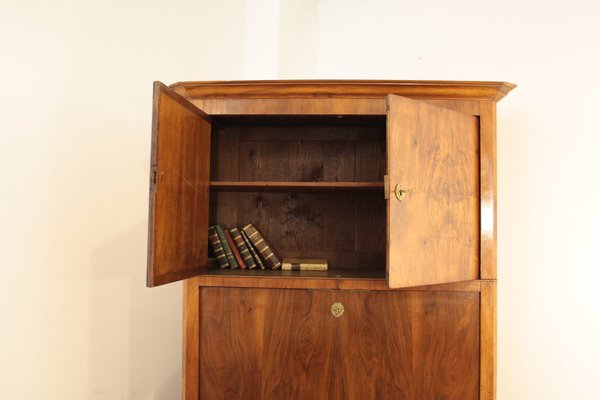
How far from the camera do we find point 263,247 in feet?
5.31

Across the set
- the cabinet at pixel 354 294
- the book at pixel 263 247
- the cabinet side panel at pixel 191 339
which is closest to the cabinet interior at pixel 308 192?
the book at pixel 263 247

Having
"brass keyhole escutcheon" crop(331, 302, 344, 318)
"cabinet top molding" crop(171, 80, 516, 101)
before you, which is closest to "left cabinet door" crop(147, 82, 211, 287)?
"cabinet top molding" crop(171, 80, 516, 101)

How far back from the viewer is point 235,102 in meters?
1.44

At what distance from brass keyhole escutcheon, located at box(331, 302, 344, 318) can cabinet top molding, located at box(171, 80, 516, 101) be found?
0.69m

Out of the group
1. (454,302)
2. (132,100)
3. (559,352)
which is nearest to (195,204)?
(132,100)

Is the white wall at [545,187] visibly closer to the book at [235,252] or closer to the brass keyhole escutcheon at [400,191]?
the brass keyhole escutcheon at [400,191]

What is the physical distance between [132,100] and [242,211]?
0.64 m

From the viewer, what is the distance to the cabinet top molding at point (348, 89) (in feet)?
4.51

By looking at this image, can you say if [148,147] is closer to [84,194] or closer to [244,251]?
[84,194]

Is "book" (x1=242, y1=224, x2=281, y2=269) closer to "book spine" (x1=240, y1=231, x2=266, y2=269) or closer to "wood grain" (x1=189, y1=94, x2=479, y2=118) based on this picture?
"book spine" (x1=240, y1=231, x2=266, y2=269)

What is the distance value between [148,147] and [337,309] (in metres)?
1.04

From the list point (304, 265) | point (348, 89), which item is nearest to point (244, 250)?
point (304, 265)

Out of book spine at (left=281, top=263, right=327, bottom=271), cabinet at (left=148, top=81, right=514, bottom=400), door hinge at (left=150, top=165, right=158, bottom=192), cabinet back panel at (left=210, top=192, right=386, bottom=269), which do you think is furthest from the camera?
cabinet back panel at (left=210, top=192, right=386, bottom=269)

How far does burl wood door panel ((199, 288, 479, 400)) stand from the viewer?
1360 mm
